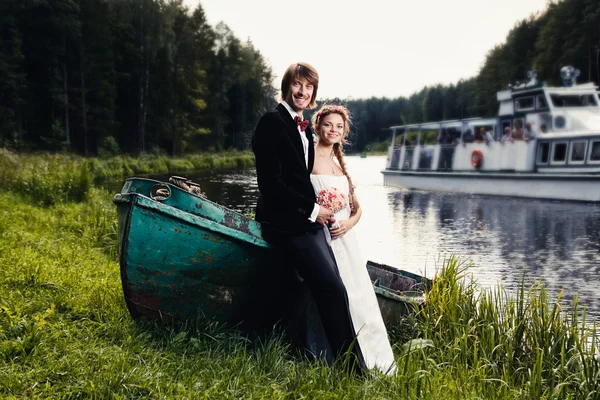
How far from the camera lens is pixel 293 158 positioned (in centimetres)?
345

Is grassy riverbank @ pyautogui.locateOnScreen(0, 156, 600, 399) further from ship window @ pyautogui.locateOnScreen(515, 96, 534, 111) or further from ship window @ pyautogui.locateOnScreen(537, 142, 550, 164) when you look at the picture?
ship window @ pyautogui.locateOnScreen(515, 96, 534, 111)

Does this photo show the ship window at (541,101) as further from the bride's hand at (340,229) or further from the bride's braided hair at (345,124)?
the bride's hand at (340,229)

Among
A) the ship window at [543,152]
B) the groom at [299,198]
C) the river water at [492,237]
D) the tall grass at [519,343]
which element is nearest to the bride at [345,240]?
the groom at [299,198]

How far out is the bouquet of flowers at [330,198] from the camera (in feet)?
12.4

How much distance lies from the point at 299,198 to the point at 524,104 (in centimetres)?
1931

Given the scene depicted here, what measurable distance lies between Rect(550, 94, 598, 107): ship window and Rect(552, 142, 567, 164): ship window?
2.43m

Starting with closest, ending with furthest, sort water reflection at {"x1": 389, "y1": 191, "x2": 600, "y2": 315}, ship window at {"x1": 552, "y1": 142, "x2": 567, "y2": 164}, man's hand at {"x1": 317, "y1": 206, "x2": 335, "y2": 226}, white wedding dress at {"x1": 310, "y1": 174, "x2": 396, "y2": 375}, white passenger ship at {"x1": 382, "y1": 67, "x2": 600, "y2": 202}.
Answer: man's hand at {"x1": 317, "y1": 206, "x2": 335, "y2": 226}, white wedding dress at {"x1": 310, "y1": 174, "x2": 396, "y2": 375}, water reflection at {"x1": 389, "y1": 191, "x2": 600, "y2": 315}, white passenger ship at {"x1": 382, "y1": 67, "x2": 600, "y2": 202}, ship window at {"x1": 552, "y1": 142, "x2": 567, "y2": 164}

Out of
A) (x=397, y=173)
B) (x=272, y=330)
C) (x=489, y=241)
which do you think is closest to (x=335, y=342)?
Result: (x=272, y=330)

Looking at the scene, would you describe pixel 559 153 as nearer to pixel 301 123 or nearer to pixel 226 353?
pixel 301 123

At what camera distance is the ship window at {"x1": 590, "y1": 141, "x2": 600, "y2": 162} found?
56.6 ft

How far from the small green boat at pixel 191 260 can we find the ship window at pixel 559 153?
16543mm

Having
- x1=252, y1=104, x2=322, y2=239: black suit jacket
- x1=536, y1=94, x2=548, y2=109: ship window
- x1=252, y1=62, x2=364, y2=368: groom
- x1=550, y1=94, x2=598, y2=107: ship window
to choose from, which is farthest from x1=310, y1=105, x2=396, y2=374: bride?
x1=550, y1=94, x2=598, y2=107: ship window

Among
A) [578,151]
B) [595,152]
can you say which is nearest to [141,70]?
[578,151]

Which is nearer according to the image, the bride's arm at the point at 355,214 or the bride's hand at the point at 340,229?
the bride's hand at the point at 340,229
